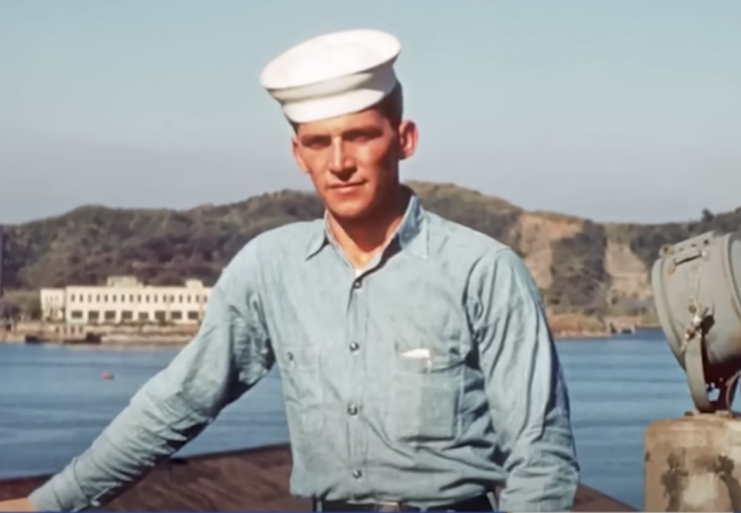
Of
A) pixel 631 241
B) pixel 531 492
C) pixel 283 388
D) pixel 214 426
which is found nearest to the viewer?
pixel 531 492

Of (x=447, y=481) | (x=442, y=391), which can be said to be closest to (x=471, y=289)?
(x=442, y=391)

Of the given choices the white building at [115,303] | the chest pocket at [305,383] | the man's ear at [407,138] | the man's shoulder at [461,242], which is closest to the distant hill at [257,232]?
the white building at [115,303]

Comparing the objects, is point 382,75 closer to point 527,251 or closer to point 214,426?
point 527,251

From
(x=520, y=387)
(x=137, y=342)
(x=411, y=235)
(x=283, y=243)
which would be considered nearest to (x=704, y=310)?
(x=520, y=387)

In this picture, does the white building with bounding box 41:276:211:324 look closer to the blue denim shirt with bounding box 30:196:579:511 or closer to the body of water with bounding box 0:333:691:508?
the body of water with bounding box 0:333:691:508

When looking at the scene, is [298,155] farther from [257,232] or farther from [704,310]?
[704,310]
